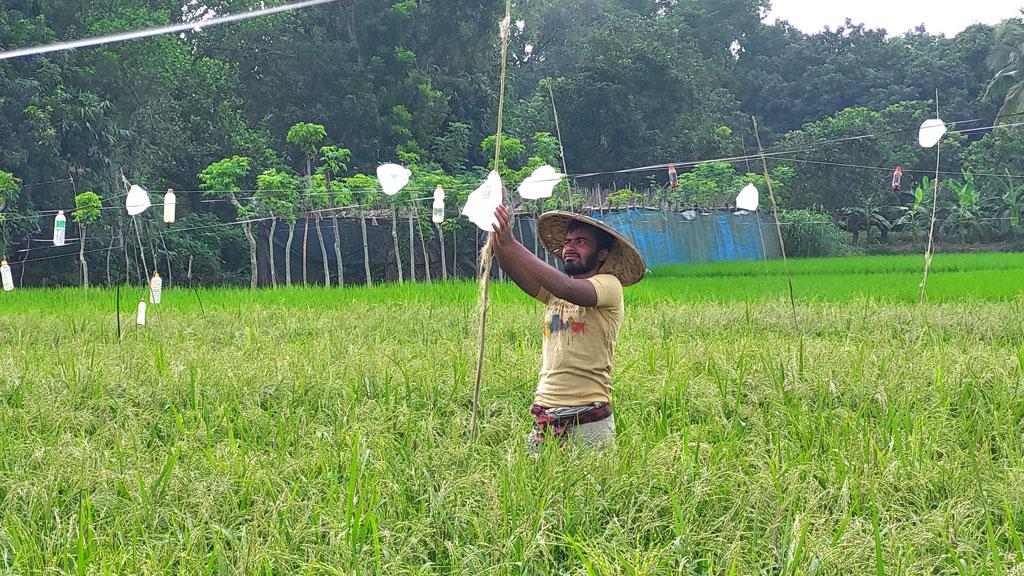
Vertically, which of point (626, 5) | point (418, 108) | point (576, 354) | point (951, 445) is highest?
point (626, 5)

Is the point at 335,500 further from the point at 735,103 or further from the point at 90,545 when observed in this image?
the point at 735,103

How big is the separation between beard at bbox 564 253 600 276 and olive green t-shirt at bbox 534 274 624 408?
0.42 feet

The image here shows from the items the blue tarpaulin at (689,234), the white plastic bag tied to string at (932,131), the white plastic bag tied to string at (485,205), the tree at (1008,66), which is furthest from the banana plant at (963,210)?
the white plastic bag tied to string at (485,205)

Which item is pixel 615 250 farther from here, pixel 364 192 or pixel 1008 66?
pixel 1008 66

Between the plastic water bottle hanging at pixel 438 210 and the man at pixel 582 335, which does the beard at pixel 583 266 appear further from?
the plastic water bottle hanging at pixel 438 210

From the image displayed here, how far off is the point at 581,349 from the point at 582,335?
41 mm

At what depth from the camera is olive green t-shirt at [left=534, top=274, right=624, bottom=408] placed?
8.99ft

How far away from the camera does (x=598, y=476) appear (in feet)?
8.46

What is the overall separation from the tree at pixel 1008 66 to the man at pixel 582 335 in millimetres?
20787

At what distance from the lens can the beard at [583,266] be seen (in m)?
2.88

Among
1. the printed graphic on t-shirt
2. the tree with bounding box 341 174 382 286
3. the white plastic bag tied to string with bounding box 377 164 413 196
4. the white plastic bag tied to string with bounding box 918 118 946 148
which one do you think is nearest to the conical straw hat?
the printed graphic on t-shirt

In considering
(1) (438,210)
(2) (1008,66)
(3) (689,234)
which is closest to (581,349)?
(1) (438,210)

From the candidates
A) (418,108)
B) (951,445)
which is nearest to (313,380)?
(951,445)

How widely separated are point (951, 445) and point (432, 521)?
1742 millimetres
